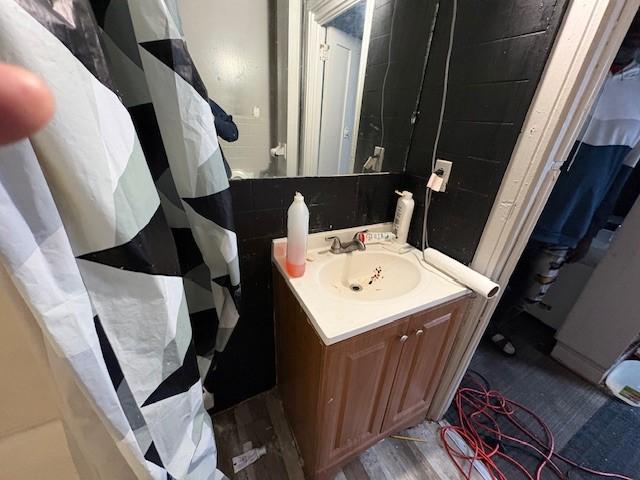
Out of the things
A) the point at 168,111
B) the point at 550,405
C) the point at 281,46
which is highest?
the point at 281,46

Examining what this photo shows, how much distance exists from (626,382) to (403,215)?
160 cm

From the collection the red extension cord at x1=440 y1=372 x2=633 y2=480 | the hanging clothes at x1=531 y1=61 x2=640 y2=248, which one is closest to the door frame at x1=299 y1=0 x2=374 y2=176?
the hanging clothes at x1=531 y1=61 x2=640 y2=248

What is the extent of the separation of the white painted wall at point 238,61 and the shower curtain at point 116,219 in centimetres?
36

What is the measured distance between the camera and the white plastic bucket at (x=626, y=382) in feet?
4.43

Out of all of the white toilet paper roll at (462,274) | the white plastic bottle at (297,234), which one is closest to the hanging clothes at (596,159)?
the white toilet paper roll at (462,274)

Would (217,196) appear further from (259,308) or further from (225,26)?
(259,308)

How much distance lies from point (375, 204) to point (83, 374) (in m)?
1.03

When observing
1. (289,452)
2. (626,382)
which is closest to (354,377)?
(289,452)

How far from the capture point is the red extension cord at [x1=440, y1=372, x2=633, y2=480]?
1079 mm

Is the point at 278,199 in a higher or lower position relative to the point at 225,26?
lower

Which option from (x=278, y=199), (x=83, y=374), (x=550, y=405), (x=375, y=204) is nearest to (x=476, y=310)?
(x=375, y=204)

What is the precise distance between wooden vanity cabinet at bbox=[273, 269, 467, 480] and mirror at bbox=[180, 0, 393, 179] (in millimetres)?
474

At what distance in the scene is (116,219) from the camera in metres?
0.32

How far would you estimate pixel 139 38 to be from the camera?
37 centimetres
